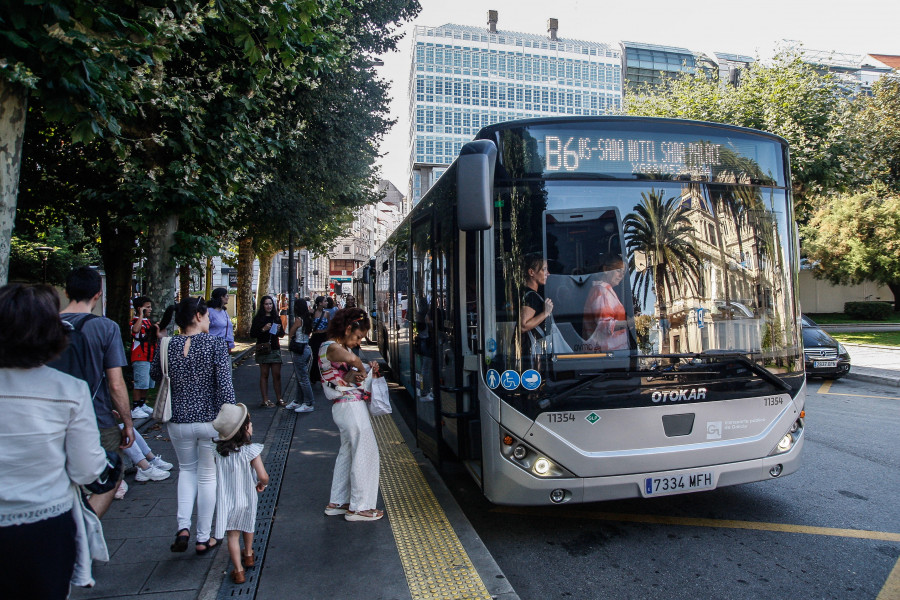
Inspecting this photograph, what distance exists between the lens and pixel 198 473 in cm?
432

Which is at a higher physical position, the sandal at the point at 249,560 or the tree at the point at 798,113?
the tree at the point at 798,113

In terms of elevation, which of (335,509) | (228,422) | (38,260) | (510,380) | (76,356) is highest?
(38,260)

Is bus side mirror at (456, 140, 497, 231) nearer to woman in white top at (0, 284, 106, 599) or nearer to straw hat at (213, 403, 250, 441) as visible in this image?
straw hat at (213, 403, 250, 441)

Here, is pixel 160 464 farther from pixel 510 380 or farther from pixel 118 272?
pixel 118 272

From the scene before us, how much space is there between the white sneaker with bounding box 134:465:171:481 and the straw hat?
110 inches

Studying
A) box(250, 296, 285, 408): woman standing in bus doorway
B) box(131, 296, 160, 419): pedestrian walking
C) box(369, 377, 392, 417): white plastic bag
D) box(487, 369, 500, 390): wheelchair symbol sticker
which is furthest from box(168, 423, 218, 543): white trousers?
box(250, 296, 285, 408): woman standing in bus doorway

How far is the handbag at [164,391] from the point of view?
4.26 meters

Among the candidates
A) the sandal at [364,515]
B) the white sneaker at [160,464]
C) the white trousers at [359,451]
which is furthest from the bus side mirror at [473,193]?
the white sneaker at [160,464]

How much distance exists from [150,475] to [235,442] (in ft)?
9.39

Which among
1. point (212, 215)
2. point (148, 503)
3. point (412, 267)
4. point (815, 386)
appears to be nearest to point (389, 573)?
point (148, 503)

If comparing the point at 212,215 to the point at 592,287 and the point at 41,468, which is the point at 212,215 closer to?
the point at 592,287

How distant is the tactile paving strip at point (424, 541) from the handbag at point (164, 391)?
1905mm

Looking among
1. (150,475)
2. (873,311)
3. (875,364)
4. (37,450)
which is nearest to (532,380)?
(37,450)

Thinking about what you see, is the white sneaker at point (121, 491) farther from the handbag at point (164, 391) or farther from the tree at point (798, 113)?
the tree at point (798, 113)
